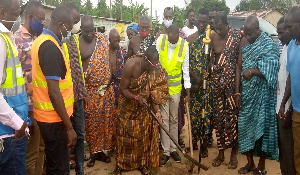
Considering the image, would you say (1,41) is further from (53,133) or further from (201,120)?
(201,120)

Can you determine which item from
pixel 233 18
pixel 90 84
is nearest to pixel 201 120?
pixel 90 84

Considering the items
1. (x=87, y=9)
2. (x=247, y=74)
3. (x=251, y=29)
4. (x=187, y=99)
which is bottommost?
(x=187, y=99)

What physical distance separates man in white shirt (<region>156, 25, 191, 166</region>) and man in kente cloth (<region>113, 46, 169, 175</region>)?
355 millimetres

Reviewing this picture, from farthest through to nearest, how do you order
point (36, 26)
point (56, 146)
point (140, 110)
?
point (140, 110), point (36, 26), point (56, 146)

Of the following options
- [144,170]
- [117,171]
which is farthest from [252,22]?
[117,171]

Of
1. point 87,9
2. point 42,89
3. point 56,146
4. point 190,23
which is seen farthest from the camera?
point 87,9

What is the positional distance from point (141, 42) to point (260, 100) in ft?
7.22

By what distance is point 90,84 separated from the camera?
14.0 feet

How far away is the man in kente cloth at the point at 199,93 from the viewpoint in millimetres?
4480

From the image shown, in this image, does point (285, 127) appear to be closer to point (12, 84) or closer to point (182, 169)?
point (182, 169)

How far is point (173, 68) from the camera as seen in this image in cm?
436

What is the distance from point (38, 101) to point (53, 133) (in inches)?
12.2

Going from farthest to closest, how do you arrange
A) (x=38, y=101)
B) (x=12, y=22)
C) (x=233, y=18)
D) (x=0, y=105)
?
1. (x=233, y=18)
2. (x=38, y=101)
3. (x=12, y=22)
4. (x=0, y=105)

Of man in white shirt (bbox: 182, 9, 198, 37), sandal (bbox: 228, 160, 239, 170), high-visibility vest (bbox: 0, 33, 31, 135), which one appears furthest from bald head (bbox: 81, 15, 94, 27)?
man in white shirt (bbox: 182, 9, 198, 37)
